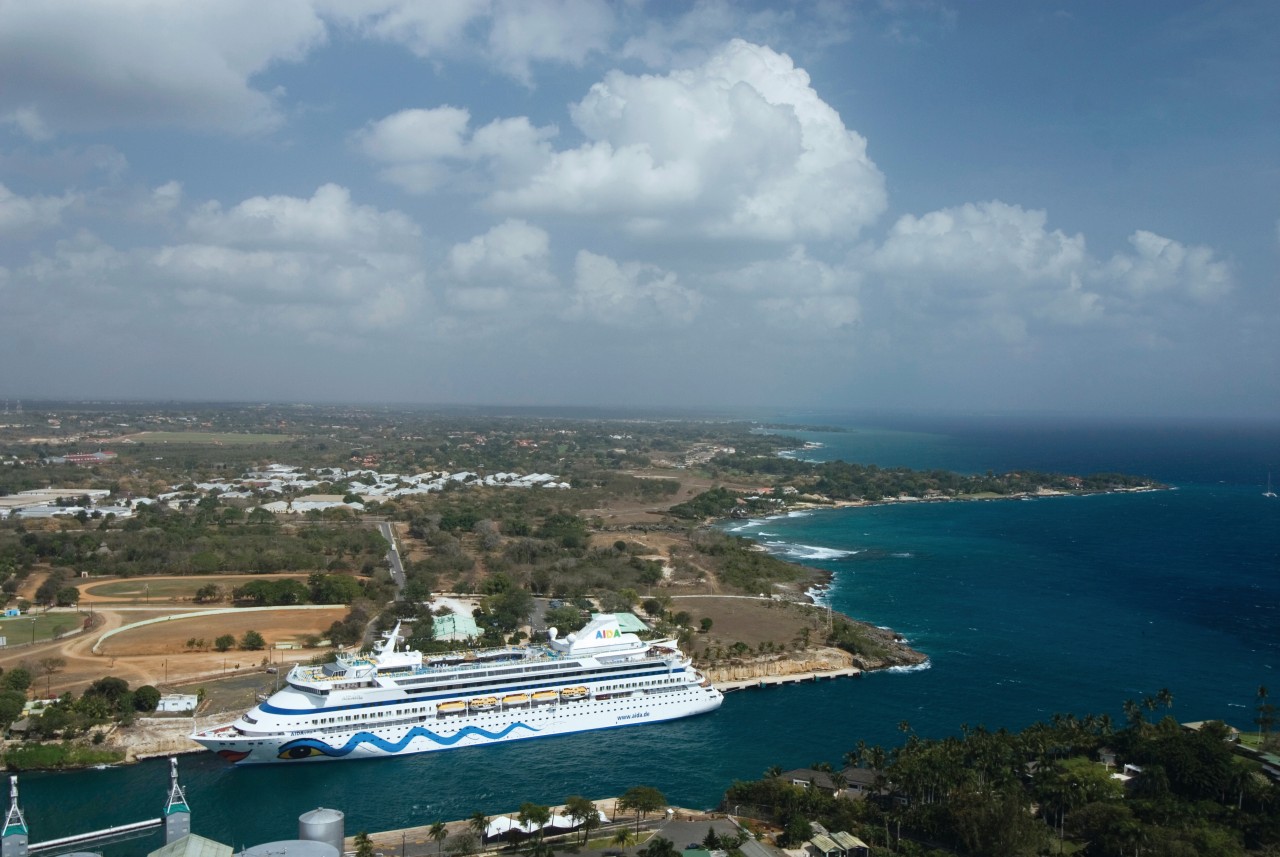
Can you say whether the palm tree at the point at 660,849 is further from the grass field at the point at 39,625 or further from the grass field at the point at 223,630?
the grass field at the point at 39,625

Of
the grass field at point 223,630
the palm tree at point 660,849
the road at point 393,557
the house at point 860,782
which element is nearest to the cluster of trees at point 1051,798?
the house at point 860,782

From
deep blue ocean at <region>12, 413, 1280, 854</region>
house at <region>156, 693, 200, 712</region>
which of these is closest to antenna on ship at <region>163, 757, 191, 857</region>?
deep blue ocean at <region>12, 413, 1280, 854</region>

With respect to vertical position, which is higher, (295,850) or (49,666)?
(295,850)

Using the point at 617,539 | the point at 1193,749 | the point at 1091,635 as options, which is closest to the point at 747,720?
the point at 1193,749

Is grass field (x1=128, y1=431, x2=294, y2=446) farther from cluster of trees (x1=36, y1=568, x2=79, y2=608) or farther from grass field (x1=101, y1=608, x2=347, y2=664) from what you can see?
grass field (x1=101, y1=608, x2=347, y2=664)

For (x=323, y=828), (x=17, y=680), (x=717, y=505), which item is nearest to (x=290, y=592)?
(x=17, y=680)

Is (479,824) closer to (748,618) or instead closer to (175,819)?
(175,819)

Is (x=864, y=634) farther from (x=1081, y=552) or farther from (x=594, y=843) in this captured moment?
(x=1081, y=552)
